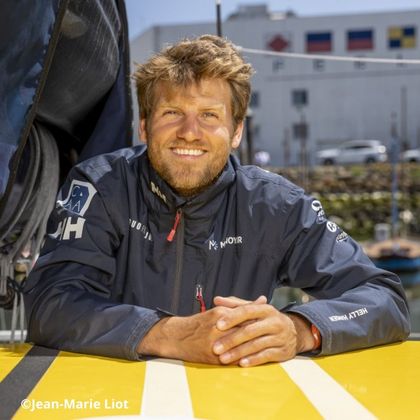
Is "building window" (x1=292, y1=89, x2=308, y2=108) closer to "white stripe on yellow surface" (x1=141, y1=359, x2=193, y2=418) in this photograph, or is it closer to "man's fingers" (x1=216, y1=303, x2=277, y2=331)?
"man's fingers" (x1=216, y1=303, x2=277, y2=331)

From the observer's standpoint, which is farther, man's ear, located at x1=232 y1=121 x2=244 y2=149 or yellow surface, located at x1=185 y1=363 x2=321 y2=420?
man's ear, located at x1=232 y1=121 x2=244 y2=149

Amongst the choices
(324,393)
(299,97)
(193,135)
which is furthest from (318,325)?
(299,97)

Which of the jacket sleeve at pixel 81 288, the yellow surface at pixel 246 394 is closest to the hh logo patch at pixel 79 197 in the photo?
the jacket sleeve at pixel 81 288

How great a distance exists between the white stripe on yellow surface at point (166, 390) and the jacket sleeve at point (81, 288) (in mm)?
77

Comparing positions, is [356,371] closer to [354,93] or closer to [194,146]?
[194,146]

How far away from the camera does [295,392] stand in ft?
3.67

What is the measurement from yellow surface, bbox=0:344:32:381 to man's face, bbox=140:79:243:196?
1.60 feet

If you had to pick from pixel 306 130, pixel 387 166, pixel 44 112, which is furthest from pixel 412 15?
pixel 44 112

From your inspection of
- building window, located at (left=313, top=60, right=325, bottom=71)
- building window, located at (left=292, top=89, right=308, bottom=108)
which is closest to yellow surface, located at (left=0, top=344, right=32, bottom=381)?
building window, located at (left=292, top=89, right=308, bottom=108)

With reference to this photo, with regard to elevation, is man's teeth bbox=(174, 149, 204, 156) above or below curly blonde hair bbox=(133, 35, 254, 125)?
below

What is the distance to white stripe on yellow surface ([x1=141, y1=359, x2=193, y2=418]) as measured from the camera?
3.37ft

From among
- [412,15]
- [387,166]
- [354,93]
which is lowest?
[387,166]

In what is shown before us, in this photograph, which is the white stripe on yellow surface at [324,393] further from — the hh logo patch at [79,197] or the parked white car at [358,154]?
the parked white car at [358,154]

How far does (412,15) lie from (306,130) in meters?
7.66
